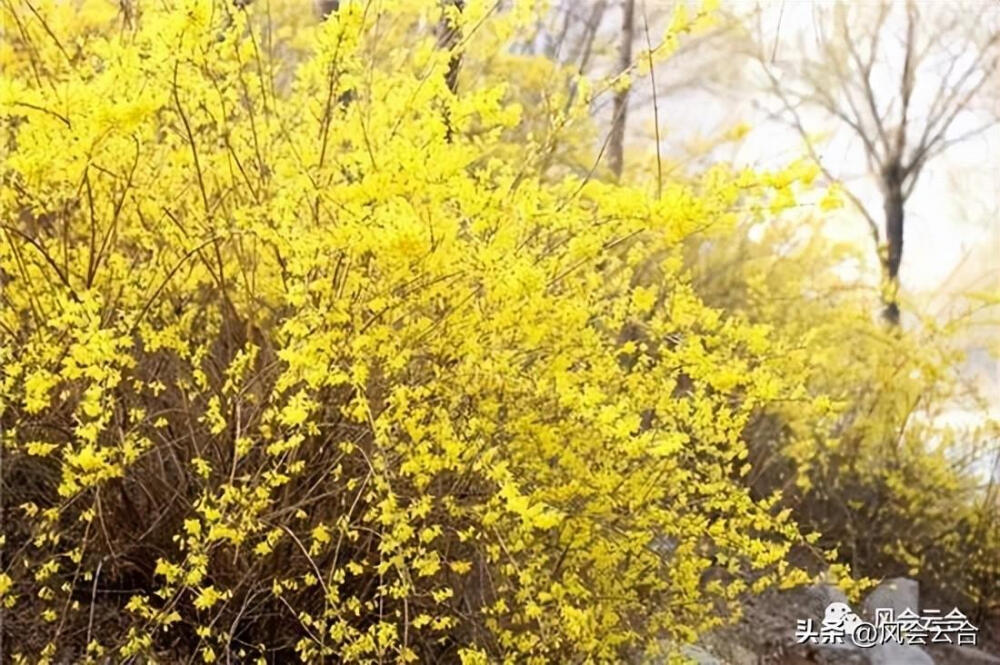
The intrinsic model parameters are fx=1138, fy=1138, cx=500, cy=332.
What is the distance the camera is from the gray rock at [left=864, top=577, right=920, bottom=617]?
396 cm

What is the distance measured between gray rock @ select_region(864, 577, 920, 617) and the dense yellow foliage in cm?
199

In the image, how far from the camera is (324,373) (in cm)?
172

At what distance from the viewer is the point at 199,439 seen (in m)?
2.02

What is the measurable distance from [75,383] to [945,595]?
3555 millimetres

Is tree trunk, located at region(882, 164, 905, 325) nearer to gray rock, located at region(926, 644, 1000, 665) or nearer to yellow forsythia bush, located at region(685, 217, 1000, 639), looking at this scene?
yellow forsythia bush, located at region(685, 217, 1000, 639)

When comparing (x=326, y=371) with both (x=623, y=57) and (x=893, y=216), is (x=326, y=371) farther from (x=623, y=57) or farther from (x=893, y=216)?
(x=893, y=216)

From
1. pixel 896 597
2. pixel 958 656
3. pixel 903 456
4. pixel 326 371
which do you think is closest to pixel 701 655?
pixel 326 371

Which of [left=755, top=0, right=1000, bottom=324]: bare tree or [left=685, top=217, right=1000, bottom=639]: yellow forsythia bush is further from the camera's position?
[left=755, top=0, right=1000, bottom=324]: bare tree

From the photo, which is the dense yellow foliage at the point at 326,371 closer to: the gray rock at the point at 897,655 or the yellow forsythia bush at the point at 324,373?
the yellow forsythia bush at the point at 324,373

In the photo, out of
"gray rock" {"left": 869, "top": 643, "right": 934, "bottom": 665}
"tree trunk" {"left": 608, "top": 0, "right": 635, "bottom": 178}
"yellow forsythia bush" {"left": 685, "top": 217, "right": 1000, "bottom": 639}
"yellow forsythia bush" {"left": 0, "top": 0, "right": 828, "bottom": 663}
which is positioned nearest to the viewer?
"yellow forsythia bush" {"left": 0, "top": 0, "right": 828, "bottom": 663}

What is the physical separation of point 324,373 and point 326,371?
18mm

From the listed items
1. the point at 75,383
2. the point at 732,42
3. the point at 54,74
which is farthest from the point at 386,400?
the point at 732,42

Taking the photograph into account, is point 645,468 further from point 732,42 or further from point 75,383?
point 732,42

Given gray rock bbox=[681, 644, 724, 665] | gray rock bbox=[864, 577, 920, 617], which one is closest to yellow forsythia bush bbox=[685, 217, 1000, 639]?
gray rock bbox=[864, 577, 920, 617]
